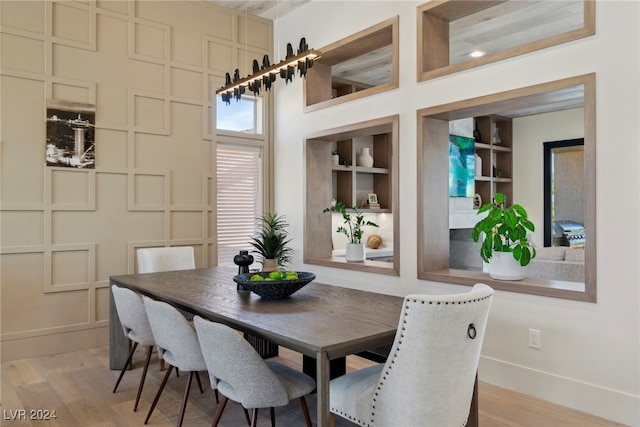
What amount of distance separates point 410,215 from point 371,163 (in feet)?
8.26

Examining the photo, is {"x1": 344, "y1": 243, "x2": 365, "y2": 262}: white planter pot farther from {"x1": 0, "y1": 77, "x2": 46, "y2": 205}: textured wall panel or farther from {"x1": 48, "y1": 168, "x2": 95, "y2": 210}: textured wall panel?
{"x1": 0, "y1": 77, "x2": 46, "y2": 205}: textured wall panel

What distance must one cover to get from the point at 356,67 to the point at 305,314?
406 cm

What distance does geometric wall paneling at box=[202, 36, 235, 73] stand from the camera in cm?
489

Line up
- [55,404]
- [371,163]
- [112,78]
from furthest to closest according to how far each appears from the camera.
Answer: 1. [371,163]
2. [112,78]
3. [55,404]

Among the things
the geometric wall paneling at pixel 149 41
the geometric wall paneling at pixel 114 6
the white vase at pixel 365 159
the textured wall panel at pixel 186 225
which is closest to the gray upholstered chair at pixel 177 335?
the textured wall panel at pixel 186 225

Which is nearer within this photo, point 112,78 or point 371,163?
point 112,78

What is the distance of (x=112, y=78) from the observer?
430 centimetres

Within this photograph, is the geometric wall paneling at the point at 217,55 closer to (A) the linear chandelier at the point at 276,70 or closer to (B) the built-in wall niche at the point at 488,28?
(A) the linear chandelier at the point at 276,70

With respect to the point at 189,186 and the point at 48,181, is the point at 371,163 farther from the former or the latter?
the point at 48,181

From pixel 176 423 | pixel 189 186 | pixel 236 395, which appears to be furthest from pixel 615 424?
pixel 189 186

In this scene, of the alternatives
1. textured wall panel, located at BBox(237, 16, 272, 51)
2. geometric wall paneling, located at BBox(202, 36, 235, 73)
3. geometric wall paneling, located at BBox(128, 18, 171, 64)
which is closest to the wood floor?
geometric wall paneling, located at BBox(128, 18, 171, 64)

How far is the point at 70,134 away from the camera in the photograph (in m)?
4.05

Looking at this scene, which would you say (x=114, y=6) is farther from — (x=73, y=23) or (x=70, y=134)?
(x=70, y=134)

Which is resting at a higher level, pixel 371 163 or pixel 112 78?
pixel 112 78
